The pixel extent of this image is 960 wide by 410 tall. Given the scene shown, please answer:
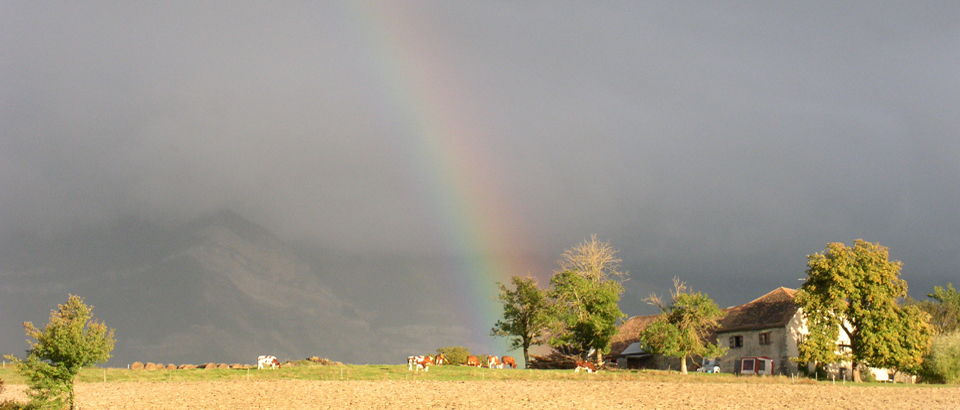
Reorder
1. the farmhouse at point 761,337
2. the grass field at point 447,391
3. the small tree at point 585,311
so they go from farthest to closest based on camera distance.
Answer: the small tree at point 585,311 → the farmhouse at point 761,337 → the grass field at point 447,391

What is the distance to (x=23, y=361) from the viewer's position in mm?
28906

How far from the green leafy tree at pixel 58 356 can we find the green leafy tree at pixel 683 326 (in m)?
47.4

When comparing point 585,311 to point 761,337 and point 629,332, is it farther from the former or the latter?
point 629,332

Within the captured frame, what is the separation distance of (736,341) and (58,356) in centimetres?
6421

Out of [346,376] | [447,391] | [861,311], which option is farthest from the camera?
[861,311]

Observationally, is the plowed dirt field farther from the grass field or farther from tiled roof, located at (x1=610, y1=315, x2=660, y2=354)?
tiled roof, located at (x1=610, y1=315, x2=660, y2=354)

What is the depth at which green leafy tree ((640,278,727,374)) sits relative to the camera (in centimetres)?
6241

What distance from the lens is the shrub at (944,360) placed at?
2407 inches

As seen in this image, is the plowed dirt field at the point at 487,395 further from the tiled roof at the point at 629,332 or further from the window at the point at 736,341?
the tiled roof at the point at 629,332

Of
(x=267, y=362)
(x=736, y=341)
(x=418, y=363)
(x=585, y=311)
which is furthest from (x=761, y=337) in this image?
(x=267, y=362)

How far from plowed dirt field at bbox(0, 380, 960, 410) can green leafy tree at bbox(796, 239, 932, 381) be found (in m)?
11.8

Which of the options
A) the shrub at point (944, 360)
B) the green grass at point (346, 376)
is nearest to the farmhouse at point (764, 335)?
the shrub at point (944, 360)

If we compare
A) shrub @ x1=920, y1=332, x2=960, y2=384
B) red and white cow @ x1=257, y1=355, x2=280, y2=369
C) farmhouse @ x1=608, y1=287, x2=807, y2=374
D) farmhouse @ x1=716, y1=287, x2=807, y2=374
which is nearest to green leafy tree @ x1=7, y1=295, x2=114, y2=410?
red and white cow @ x1=257, y1=355, x2=280, y2=369

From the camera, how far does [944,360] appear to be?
61.2m
